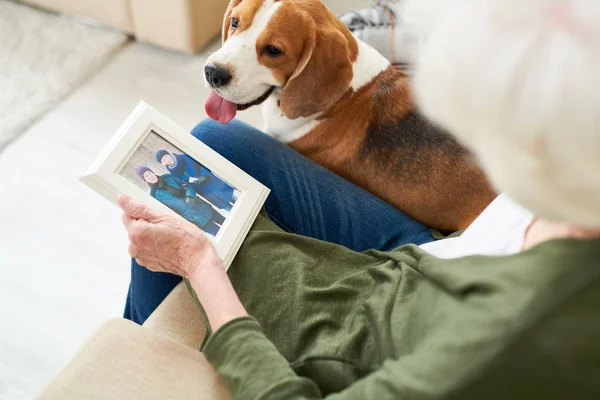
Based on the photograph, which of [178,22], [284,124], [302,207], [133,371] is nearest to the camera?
[133,371]

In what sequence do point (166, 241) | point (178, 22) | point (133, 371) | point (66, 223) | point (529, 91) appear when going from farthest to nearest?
point (178, 22) < point (66, 223) < point (166, 241) < point (133, 371) < point (529, 91)

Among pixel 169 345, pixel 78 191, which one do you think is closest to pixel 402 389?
pixel 169 345

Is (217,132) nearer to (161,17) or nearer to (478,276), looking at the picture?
(478,276)

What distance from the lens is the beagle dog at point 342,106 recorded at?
131 centimetres

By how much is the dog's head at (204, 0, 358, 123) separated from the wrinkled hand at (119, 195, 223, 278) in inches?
17.5

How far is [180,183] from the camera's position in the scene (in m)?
1.14

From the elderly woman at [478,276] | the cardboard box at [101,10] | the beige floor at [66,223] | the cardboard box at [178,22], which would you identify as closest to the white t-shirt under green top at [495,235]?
the elderly woman at [478,276]

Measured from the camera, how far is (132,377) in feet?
2.96

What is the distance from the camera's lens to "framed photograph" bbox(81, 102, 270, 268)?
1.07m

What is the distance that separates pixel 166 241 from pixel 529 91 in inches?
26.2

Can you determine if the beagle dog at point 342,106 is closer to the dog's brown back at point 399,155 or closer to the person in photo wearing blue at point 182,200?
the dog's brown back at point 399,155

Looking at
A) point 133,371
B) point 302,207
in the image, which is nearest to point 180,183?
point 302,207

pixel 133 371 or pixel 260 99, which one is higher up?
pixel 260 99

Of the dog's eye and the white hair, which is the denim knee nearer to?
the dog's eye
